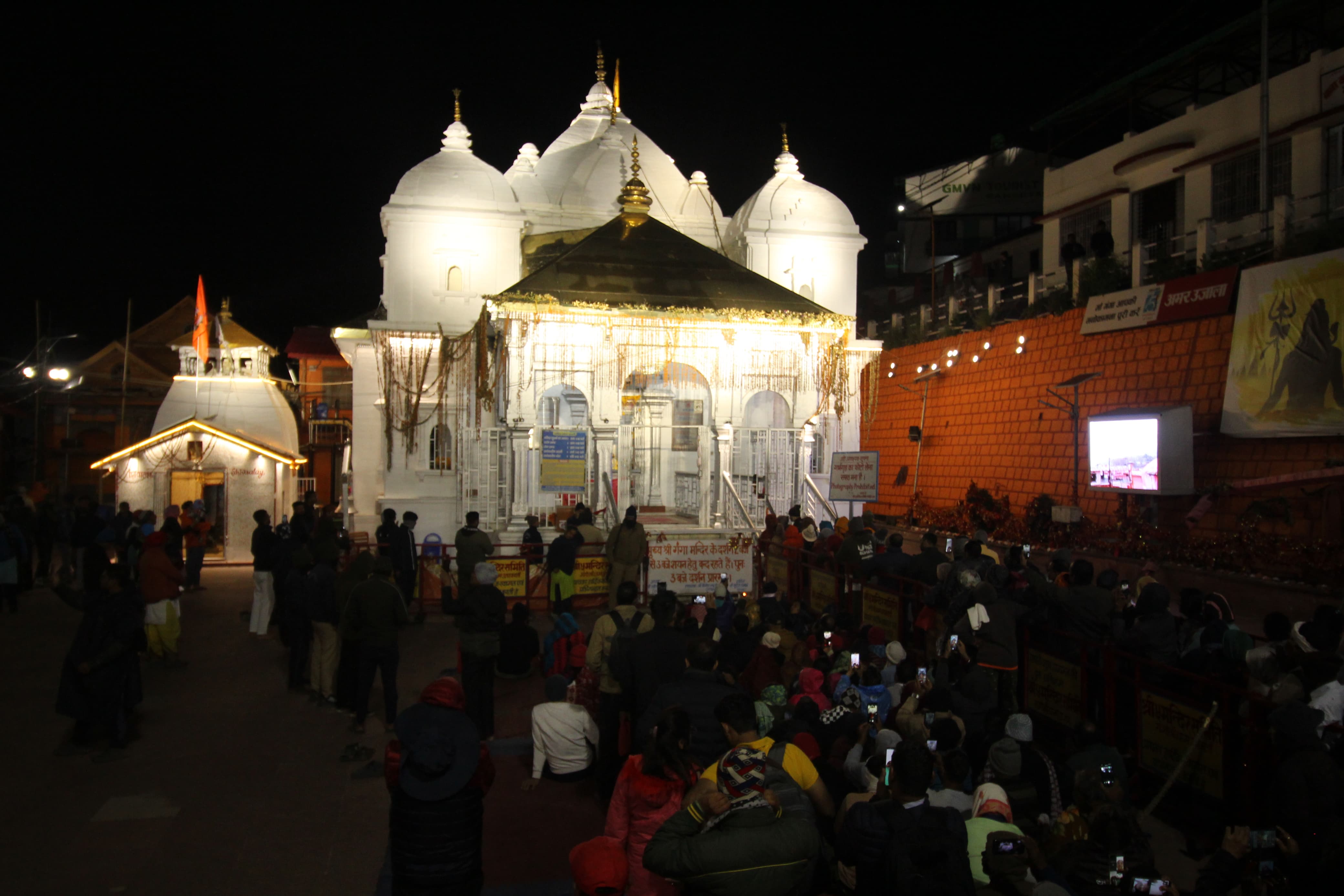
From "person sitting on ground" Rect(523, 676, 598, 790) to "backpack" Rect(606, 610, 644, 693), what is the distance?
52 cm

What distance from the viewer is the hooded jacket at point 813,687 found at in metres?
6.94

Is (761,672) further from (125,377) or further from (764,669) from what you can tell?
(125,377)

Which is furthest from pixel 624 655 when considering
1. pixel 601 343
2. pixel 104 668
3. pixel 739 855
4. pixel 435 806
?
pixel 601 343

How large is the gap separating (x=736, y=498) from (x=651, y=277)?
4.63 metres

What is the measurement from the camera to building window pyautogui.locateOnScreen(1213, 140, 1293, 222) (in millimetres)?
17156

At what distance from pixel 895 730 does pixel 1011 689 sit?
1930 mm

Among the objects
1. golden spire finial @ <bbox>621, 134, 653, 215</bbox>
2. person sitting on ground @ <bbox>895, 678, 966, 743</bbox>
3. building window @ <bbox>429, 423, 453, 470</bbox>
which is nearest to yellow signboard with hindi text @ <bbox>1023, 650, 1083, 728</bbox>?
person sitting on ground @ <bbox>895, 678, 966, 743</bbox>

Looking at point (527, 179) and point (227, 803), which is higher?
point (527, 179)

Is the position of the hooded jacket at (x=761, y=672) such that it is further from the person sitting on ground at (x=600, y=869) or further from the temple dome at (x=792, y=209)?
the temple dome at (x=792, y=209)

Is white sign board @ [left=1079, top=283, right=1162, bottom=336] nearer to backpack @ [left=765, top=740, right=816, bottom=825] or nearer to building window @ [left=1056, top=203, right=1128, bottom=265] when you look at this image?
building window @ [left=1056, top=203, right=1128, bottom=265]

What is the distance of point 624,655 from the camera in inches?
255

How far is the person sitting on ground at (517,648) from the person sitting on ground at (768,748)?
5.33 metres

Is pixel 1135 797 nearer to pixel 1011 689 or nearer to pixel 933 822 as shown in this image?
pixel 1011 689

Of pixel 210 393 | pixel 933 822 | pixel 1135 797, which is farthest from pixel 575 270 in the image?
pixel 210 393
